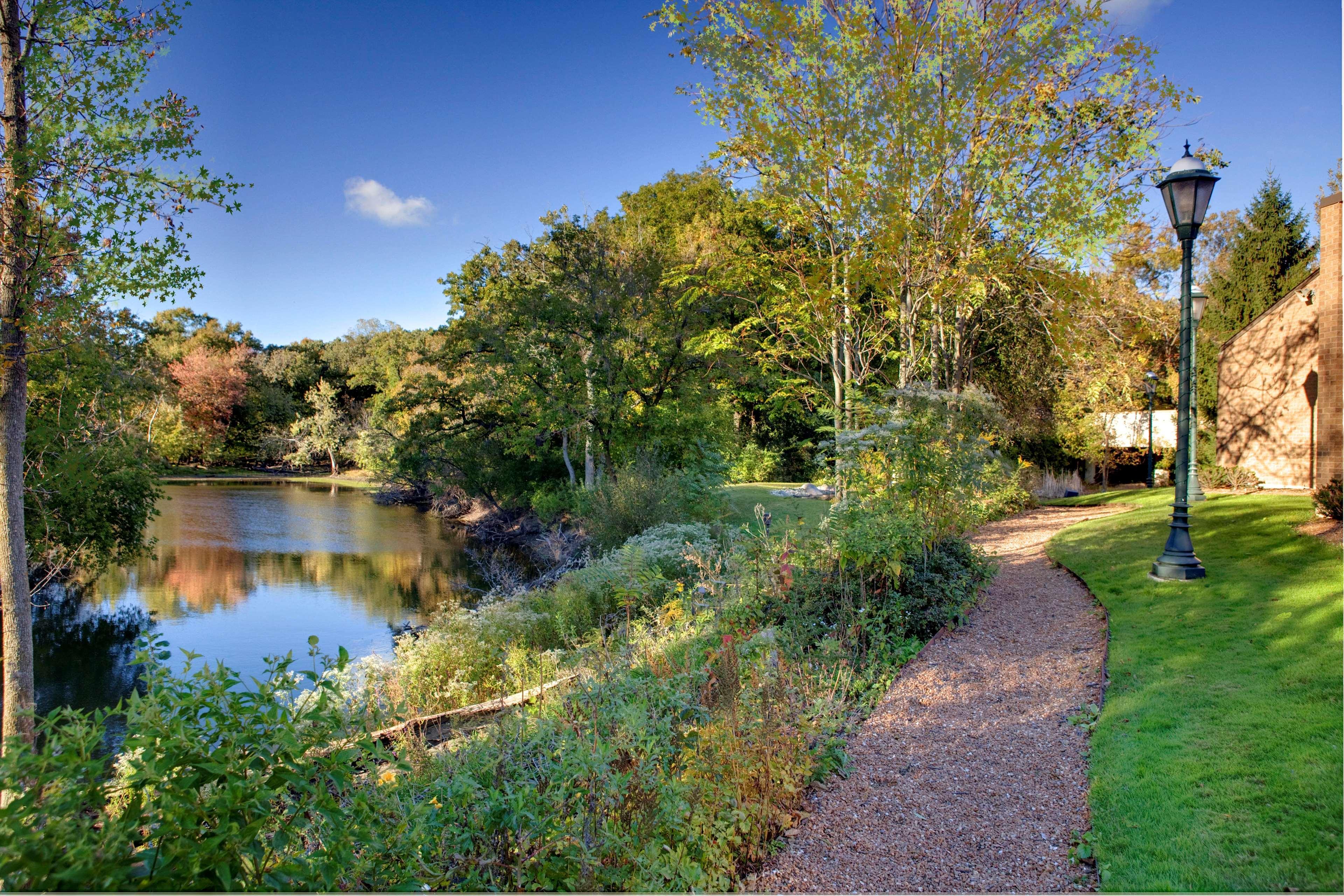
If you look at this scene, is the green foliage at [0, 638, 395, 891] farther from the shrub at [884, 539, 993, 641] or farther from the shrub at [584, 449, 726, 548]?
the shrub at [584, 449, 726, 548]

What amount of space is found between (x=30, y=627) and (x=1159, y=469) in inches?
950

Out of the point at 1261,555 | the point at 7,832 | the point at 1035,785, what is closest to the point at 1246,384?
the point at 1261,555

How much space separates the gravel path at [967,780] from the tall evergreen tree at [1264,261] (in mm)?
18813

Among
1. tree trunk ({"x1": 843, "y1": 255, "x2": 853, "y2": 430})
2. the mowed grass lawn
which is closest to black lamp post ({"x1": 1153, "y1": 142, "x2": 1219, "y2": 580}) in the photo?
the mowed grass lawn

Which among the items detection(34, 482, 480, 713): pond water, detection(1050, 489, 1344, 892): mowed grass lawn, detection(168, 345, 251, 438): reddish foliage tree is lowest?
detection(34, 482, 480, 713): pond water

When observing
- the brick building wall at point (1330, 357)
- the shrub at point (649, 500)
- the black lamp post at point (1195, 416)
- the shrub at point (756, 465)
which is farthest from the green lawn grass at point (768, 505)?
the brick building wall at point (1330, 357)

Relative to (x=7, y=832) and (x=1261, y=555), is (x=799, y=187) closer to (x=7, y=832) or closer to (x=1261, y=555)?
(x=1261, y=555)

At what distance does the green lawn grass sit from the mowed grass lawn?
5625 mm

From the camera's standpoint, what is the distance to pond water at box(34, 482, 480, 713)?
9898mm

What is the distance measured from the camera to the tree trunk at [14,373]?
16.9 ft

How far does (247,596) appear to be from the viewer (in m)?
13.4

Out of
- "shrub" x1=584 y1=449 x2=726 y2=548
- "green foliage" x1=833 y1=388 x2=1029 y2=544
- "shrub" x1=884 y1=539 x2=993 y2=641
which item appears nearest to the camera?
"shrub" x1=884 y1=539 x2=993 y2=641

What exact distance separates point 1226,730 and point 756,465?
21311 millimetres

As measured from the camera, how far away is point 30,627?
16.9 feet
